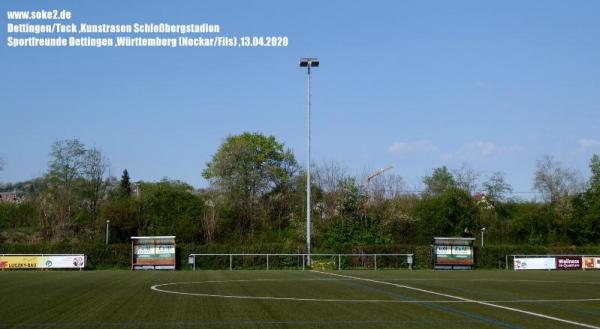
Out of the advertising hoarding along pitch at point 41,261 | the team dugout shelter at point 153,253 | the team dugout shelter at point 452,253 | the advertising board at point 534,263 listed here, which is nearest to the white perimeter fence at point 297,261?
the team dugout shelter at point 452,253

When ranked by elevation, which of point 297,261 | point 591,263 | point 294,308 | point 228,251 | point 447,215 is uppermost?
point 447,215

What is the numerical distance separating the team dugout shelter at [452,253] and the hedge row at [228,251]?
383 cm

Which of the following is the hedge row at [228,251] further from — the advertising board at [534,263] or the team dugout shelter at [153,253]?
the advertising board at [534,263]

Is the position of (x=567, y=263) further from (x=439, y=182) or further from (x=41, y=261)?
(x=439, y=182)

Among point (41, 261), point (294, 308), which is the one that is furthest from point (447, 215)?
point (294, 308)

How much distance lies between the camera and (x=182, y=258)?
49750 mm

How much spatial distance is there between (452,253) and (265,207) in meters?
43.5

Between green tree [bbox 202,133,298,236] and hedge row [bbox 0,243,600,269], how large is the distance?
3568 centimetres

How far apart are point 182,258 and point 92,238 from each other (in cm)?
3566

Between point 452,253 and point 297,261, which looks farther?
point 297,261

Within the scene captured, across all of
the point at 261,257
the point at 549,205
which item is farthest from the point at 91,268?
the point at 549,205

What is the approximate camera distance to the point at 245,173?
8781 centimetres

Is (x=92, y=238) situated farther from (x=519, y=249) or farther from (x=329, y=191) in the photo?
(x=519, y=249)

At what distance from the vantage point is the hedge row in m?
49.4
